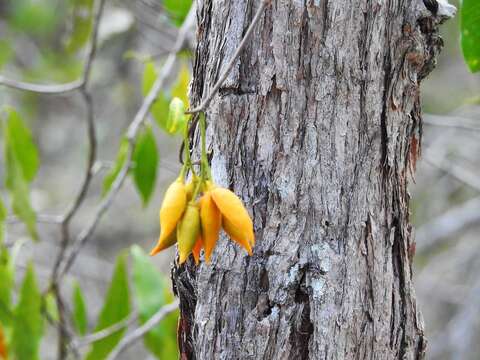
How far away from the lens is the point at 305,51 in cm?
110

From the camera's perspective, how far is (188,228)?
94cm

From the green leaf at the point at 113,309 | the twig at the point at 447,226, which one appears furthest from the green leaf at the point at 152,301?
the twig at the point at 447,226

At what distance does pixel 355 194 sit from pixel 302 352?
0.24 m

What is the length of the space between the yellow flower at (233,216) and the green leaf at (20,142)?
4.85ft

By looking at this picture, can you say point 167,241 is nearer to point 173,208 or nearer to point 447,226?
point 173,208

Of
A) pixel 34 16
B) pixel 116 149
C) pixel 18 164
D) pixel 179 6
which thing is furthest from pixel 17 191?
pixel 116 149

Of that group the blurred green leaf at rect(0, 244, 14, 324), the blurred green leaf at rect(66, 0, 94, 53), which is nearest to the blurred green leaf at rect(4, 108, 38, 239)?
the blurred green leaf at rect(0, 244, 14, 324)

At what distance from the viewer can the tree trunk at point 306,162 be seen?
111 cm

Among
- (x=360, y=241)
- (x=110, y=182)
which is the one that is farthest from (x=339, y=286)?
(x=110, y=182)

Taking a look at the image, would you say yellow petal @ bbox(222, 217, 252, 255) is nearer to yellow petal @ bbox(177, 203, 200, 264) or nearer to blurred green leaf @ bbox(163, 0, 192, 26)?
yellow petal @ bbox(177, 203, 200, 264)

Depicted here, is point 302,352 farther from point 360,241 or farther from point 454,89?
point 454,89

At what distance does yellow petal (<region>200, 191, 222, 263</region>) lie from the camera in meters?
0.94

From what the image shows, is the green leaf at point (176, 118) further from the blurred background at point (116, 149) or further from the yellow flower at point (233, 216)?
the blurred background at point (116, 149)

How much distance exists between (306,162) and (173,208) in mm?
250
